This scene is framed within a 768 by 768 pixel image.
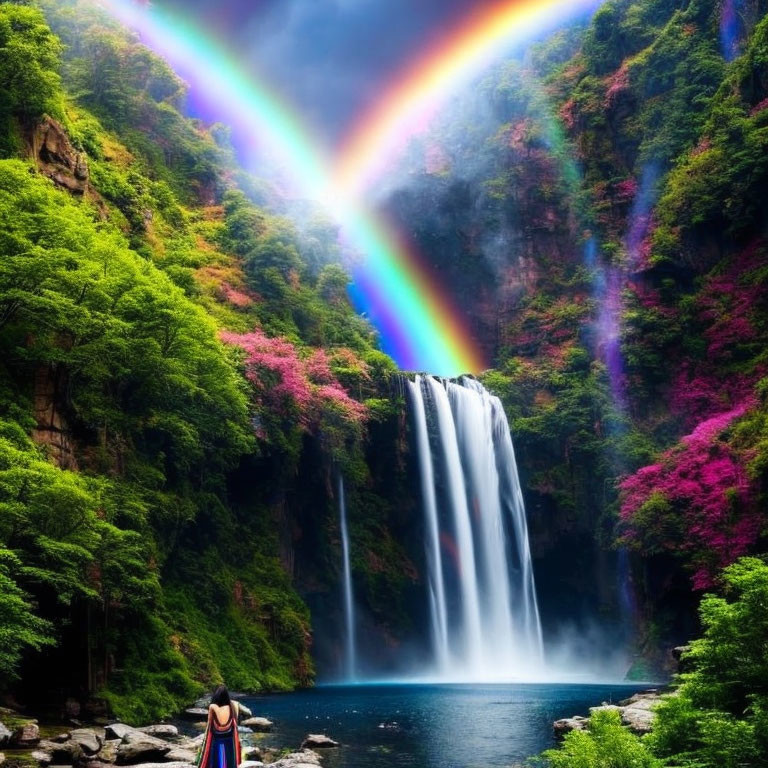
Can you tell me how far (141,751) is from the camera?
46.7ft

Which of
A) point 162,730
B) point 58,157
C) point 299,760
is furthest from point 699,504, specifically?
point 58,157

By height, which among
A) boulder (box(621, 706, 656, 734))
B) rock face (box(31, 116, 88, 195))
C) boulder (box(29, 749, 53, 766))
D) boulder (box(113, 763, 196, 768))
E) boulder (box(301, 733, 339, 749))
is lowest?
boulder (box(301, 733, 339, 749))

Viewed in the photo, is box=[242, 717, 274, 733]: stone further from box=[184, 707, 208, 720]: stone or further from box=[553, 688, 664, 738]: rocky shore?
box=[553, 688, 664, 738]: rocky shore

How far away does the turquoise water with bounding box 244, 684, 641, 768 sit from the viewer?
53.6ft

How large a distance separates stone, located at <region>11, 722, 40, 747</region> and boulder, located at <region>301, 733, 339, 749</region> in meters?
5.56

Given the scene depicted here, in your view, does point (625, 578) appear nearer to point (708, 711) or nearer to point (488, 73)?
point (708, 711)

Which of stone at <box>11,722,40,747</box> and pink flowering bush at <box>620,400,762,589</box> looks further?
pink flowering bush at <box>620,400,762,589</box>

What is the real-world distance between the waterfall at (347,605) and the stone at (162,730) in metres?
20.2

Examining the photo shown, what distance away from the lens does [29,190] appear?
1956cm

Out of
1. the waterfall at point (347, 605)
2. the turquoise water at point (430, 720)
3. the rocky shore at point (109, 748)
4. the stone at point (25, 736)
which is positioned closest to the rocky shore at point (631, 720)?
the turquoise water at point (430, 720)

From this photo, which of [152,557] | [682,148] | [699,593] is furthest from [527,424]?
[152,557]

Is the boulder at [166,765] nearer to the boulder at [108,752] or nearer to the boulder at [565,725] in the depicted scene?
the boulder at [108,752]

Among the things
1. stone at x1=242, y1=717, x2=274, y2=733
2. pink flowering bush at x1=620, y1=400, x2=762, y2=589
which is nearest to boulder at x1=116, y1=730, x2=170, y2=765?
stone at x1=242, y1=717, x2=274, y2=733

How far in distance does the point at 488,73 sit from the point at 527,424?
32.7 meters
